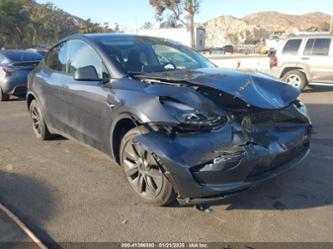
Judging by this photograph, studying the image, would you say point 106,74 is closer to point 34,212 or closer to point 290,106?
point 34,212

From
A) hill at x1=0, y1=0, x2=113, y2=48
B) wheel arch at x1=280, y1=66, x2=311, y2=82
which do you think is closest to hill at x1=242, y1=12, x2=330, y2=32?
hill at x1=0, y1=0, x2=113, y2=48

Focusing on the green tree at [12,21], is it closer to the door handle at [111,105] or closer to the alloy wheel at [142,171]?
the door handle at [111,105]

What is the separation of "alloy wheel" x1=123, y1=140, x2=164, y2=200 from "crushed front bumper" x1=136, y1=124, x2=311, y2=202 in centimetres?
25

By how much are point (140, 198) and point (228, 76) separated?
5.12ft

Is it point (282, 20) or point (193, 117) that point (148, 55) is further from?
point (282, 20)

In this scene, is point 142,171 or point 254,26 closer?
point 142,171

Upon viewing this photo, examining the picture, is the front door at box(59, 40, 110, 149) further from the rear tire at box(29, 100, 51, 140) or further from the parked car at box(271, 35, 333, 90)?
the parked car at box(271, 35, 333, 90)

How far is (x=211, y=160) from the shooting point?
3369mm

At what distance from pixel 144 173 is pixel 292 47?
32.6 feet

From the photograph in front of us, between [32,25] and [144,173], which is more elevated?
[32,25]

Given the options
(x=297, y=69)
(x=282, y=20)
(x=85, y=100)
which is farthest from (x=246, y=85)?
(x=282, y=20)

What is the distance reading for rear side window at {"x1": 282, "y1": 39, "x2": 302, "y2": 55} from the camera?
1235 cm

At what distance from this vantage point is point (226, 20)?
135125 millimetres

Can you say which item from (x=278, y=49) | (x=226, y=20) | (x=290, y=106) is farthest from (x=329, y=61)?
(x=226, y=20)
